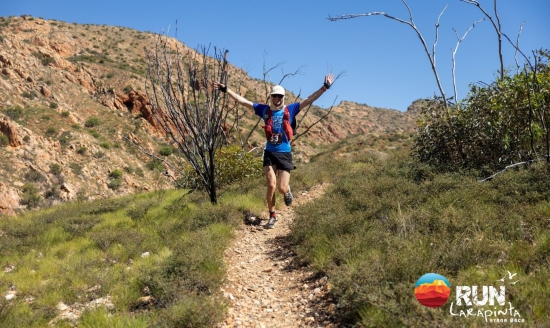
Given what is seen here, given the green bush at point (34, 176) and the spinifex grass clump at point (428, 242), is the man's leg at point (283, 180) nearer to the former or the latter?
the spinifex grass clump at point (428, 242)

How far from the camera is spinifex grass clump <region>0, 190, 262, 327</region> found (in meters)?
3.55

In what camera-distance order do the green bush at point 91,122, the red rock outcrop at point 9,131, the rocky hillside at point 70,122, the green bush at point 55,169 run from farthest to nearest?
the green bush at point 91,122 < the green bush at point 55,169 < the red rock outcrop at point 9,131 < the rocky hillside at point 70,122

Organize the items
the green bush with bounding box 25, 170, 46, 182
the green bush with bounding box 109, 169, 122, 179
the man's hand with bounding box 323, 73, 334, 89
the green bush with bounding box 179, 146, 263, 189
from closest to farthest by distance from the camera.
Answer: the man's hand with bounding box 323, 73, 334, 89 → the green bush with bounding box 179, 146, 263, 189 → the green bush with bounding box 25, 170, 46, 182 → the green bush with bounding box 109, 169, 122, 179

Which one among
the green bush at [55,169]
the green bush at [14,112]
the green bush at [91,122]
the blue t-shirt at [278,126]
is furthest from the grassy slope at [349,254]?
the green bush at [91,122]

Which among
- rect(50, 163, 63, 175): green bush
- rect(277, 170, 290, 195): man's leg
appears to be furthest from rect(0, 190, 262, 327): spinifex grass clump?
rect(50, 163, 63, 175): green bush

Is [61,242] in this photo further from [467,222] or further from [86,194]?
[86,194]

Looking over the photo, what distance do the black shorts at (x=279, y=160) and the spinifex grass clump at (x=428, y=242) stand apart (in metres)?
0.87

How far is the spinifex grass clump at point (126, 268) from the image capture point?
3.55 meters

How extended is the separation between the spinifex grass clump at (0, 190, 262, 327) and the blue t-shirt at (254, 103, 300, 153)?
1.61m

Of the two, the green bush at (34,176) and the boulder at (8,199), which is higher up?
the green bush at (34,176)

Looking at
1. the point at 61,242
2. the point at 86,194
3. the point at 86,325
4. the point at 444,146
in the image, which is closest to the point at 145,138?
the point at 86,194

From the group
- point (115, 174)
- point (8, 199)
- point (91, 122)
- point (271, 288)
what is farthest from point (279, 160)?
point (91, 122)

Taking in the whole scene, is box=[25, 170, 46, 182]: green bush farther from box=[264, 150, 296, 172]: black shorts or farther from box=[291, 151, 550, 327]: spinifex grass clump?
box=[291, 151, 550, 327]: spinifex grass clump

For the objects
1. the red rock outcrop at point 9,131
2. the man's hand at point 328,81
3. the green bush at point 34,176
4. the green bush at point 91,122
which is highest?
the green bush at point 91,122
